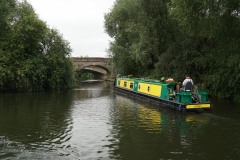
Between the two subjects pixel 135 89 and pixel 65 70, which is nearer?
pixel 135 89

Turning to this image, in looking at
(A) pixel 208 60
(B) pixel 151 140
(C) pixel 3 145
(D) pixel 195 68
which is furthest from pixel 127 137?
(D) pixel 195 68

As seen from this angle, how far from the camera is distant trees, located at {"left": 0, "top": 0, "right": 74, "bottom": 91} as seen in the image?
25.4 metres

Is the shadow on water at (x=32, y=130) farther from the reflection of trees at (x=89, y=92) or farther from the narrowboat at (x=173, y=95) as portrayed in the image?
the reflection of trees at (x=89, y=92)

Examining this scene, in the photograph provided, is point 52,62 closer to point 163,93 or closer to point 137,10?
point 137,10

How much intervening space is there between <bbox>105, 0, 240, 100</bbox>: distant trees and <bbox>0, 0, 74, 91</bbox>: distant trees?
294 inches

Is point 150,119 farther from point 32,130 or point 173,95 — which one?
point 32,130

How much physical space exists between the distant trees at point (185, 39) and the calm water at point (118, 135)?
4728 mm

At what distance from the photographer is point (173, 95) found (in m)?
16.6

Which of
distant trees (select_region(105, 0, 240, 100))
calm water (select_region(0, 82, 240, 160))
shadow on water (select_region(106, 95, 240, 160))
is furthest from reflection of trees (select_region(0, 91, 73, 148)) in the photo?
distant trees (select_region(105, 0, 240, 100))

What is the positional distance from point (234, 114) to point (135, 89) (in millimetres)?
10261

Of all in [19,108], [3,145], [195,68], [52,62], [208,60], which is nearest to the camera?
[3,145]

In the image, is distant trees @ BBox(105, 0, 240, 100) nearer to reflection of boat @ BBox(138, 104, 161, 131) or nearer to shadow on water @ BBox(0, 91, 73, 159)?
reflection of boat @ BBox(138, 104, 161, 131)

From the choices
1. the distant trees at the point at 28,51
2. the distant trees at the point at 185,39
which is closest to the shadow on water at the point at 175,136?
the distant trees at the point at 185,39

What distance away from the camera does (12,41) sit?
25.7 metres
